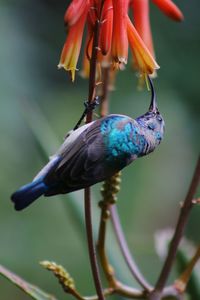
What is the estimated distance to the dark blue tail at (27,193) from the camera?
4.93 feet

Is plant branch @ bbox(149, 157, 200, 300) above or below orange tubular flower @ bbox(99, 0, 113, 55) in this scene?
below

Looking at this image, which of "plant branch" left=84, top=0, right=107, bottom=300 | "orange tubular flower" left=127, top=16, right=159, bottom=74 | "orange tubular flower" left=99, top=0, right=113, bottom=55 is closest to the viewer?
"plant branch" left=84, top=0, right=107, bottom=300

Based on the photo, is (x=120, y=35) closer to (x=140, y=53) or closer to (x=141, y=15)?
(x=140, y=53)

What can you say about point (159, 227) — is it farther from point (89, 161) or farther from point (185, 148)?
point (89, 161)

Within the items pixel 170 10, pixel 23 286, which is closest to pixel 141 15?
pixel 170 10

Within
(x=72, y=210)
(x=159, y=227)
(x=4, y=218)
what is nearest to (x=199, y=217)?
(x=159, y=227)

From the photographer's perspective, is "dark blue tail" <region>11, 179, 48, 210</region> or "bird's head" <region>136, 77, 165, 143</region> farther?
"bird's head" <region>136, 77, 165, 143</region>

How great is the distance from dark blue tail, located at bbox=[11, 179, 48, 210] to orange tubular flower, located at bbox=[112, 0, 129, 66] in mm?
334

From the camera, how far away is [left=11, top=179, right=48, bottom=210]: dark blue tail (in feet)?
4.93

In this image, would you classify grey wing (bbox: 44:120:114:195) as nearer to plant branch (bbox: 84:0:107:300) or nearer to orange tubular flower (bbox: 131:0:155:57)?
plant branch (bbox: 84:0:107:300)

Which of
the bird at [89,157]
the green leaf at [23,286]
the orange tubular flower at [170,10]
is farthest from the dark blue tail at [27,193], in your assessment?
the orange tubular flower at [170,10]

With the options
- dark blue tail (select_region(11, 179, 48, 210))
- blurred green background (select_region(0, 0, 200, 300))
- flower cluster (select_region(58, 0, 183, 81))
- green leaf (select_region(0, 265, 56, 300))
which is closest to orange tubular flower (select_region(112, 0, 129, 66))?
flower cluster (select_region(58, 0, 183, 81))

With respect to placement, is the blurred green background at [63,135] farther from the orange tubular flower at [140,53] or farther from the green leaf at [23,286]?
the orange tubular flower at [140,53]

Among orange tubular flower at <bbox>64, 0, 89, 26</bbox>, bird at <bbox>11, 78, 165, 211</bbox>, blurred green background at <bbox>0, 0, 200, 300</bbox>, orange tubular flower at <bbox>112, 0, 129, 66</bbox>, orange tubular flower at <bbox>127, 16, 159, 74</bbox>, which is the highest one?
orange tubular flower at <bbox>64, 0, 89, 26</bbox>
